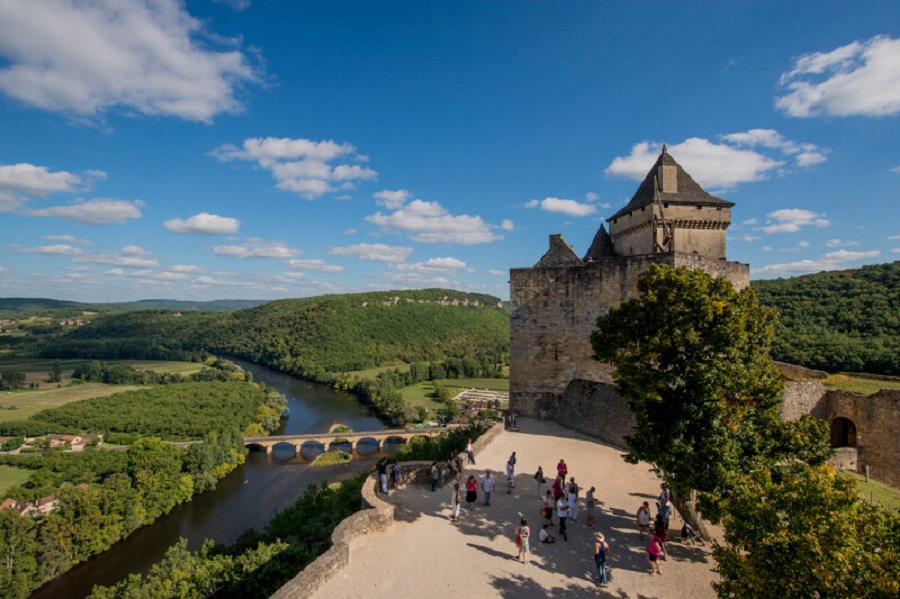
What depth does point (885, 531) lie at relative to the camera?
569 centimetres

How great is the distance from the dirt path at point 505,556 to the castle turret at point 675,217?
30.0ft

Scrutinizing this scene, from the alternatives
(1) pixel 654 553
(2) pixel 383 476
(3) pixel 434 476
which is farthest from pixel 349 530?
(1) pixel 654 553

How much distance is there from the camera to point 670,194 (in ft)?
59.9

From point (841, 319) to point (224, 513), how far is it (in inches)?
2025

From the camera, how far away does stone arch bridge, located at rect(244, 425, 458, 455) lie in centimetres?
5828

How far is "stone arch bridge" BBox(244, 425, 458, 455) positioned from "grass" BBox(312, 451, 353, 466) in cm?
197

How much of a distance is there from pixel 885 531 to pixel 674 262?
33.8 feet

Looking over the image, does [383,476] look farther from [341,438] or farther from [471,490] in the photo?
[341,438]

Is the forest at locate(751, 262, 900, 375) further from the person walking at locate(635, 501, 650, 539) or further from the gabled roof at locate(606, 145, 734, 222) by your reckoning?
the person walking at locate(635, 501, 650, 539)

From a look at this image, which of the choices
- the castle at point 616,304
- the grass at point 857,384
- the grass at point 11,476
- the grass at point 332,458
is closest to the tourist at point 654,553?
the castle at point 616,304

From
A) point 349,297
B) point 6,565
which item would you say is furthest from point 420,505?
point 349,297

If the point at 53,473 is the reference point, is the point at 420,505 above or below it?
above

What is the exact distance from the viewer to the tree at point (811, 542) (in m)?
5.28

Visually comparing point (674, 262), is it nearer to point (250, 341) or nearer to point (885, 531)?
point (885, 531)
